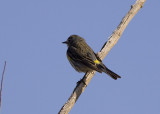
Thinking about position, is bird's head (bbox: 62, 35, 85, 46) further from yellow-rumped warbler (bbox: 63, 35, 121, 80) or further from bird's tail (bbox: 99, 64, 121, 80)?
bird's tail (bbox: 99, 64, 121, 80)

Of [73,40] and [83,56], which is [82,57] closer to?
[83,56]

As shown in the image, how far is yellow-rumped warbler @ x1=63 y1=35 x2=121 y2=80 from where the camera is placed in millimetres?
6793

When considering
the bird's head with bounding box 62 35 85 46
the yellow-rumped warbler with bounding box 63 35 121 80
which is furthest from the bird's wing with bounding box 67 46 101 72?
the bird's head with bounding box 62 35 85 46

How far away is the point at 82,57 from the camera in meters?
7.56

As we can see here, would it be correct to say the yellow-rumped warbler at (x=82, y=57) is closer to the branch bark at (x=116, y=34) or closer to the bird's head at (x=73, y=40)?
the bird's head at (x=73, y=40)

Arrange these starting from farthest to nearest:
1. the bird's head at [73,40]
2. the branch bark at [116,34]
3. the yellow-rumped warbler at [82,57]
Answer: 1. the bird's head at [73,40]
2. the yellow-rumped warbler at [82,57]
3. the branch bark at [116,34]

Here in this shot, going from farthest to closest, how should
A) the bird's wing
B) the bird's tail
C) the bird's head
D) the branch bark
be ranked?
the bird's head
the bird's wing
the branch bark
the bird's tail

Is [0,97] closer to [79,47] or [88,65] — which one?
[88,65]

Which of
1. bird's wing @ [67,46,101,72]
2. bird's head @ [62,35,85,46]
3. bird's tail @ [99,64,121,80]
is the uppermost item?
bird's head @ [62,35,85,46]

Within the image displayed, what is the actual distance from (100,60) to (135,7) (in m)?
1.43

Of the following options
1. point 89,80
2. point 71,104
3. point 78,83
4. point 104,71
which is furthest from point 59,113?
point 104,71

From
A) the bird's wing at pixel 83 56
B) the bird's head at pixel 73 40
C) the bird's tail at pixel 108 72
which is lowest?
the bird's tail at pixel 108 72

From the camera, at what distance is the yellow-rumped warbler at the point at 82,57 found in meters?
6.79

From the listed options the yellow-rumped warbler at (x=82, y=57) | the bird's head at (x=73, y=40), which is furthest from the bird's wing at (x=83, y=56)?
the bird's head at (x=73, y=40)
